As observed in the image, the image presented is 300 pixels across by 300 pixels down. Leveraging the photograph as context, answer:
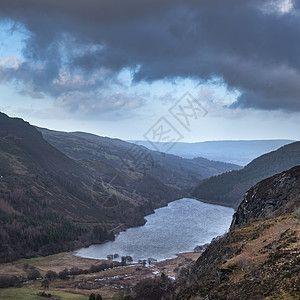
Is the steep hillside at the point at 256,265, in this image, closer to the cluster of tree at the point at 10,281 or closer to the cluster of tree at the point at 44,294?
the cluster of tree at the point at 44,294

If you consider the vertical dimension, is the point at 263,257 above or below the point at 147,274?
above

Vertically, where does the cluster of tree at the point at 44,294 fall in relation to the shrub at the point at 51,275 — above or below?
above

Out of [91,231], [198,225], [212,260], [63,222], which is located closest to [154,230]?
[198,225]

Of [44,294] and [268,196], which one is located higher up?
[268,196]

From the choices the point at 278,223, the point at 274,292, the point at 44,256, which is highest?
the point at 278,223

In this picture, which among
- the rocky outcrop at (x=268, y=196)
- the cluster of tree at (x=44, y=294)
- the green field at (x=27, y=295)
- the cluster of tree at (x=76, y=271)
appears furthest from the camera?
the cluster of tree at (x=76, y=271)

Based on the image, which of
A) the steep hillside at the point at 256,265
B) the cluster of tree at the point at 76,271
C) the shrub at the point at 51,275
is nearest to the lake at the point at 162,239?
the cluster of tree at the point at 76,271

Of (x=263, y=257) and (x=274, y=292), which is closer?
(x=274, y=292)

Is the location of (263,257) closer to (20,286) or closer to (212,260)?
(212,260)

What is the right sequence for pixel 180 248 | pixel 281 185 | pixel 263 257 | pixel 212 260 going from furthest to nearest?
pixel 180 248
pixel 281 185
pixel 212 260
pixel 263 257

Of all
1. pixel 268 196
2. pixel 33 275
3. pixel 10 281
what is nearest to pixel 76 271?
pixel 33 275

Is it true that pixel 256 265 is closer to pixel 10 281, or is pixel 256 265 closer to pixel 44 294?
A: pixel 44 294
